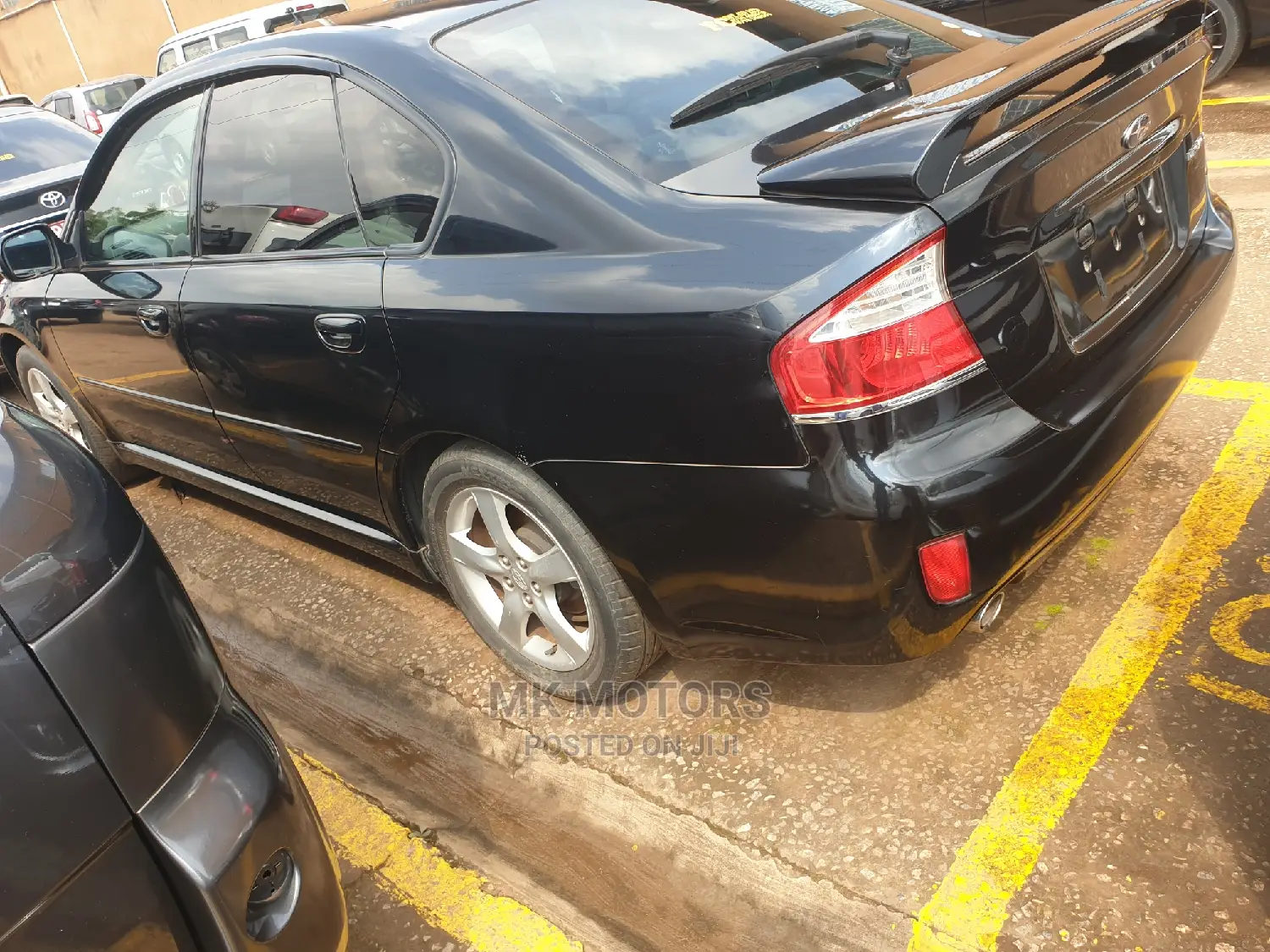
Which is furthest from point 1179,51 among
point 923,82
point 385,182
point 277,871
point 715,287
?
point 277,871

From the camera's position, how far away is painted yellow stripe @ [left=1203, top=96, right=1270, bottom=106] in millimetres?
6266

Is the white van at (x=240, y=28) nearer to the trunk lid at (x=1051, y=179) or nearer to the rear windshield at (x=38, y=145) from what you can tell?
the rear windshield at (x=38, y=145)

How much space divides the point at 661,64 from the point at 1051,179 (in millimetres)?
972

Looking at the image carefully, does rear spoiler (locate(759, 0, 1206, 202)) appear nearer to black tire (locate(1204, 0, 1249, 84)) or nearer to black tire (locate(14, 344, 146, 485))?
black tire (locate(14, 344, 146, 485))

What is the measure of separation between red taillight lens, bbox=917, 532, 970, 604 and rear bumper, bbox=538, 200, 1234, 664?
2 centimetres

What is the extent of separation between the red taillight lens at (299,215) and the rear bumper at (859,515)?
3.31 ft

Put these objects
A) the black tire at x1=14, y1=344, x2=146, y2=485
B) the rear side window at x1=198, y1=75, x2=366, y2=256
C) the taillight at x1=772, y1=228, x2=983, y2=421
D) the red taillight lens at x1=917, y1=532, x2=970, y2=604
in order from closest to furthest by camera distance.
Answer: the taillight at x1=772, y1=228, x2=983, y2=421 → the red taillight lens at x1=917, y1=532, x2=970, y2=604 → the rear side window at x1=198, y1=75, x2=366, y2=256 → the black tire at x1=14, y1=344, x2=146, y2=485

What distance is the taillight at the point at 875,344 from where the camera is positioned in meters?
1.67

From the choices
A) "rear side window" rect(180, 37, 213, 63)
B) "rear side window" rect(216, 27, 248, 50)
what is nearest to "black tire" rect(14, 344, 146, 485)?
"rear side window" rect(216, 27, 248, 50)

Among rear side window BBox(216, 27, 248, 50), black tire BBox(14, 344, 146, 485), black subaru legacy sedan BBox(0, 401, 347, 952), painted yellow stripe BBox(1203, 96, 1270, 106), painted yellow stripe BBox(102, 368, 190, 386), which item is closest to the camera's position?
black subaru legacy sedan BBox(0, 401, 347, 952)

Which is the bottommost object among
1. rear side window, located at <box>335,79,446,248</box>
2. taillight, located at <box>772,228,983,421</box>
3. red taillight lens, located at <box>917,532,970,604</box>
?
red taillight lens, located at <box>917,532,970,604</box>

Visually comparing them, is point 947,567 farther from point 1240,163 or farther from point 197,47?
point 197,47

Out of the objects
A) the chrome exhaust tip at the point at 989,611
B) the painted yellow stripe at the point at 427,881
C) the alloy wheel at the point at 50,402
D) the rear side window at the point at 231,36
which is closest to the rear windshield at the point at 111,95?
the rear side window at the point at 231,36

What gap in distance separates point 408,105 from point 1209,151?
5.04m
